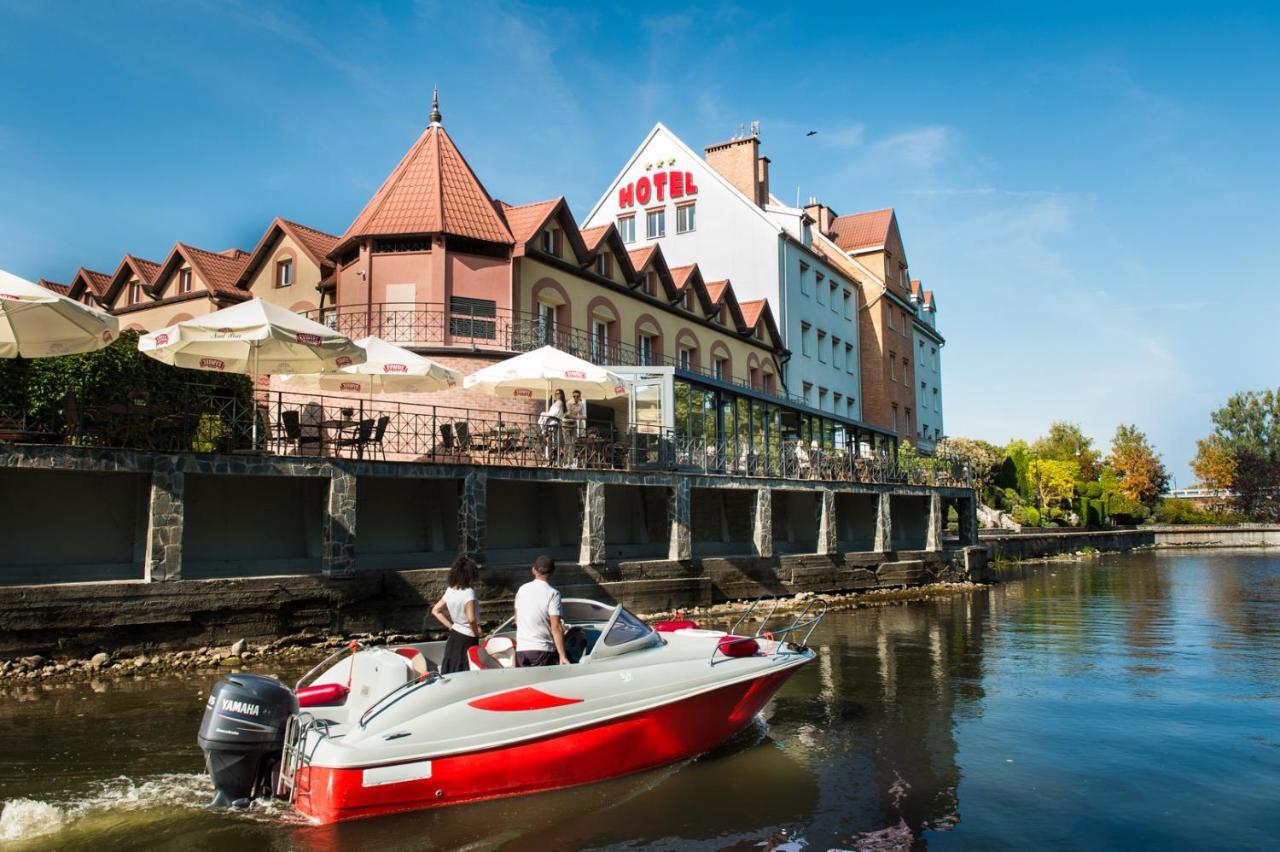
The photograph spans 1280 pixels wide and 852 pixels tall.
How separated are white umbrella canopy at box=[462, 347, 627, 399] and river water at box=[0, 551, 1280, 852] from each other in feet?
25.4

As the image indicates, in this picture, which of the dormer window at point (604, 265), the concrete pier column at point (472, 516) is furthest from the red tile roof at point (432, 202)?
the concrete pier column at point (472, 516)

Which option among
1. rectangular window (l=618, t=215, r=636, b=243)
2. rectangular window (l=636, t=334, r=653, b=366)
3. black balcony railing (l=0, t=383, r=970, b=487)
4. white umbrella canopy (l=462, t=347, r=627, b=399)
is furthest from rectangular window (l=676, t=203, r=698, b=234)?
white umbrella canopy (l=462, t=347, r=627, b=399)

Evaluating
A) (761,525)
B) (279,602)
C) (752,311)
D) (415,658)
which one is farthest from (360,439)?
(752,311)

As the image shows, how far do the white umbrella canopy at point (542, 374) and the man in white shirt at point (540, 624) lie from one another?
11.0m

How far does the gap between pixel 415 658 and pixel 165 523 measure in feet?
26.3

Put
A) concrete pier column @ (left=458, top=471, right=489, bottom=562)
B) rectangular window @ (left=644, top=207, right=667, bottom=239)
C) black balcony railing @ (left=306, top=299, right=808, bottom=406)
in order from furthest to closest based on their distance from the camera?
rectangular window @ (left=644, top=207, right=667, bottom=239) < black balcony railing @ (left=306, top=299, right=808, bottom=406) < concrete pier column @ (left=458, top=471, right=489, bottom=562)

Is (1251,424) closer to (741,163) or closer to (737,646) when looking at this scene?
(741,163)

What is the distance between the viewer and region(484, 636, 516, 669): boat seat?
8797 millimetres

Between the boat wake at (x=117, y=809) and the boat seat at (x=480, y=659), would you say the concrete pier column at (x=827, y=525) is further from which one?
the boat wake at (x=117, y=809)

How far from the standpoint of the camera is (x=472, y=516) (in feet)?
59.5

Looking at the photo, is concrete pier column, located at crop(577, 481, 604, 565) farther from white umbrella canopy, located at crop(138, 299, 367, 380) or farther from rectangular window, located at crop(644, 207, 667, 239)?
rectangular window, located at crop(644, 207, 667, 239)

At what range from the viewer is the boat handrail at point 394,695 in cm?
742

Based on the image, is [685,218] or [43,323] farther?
[685,218]

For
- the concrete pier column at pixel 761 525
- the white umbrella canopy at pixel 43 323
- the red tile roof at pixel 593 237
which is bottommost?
the concrete pier column at pixel 761 525
